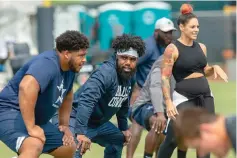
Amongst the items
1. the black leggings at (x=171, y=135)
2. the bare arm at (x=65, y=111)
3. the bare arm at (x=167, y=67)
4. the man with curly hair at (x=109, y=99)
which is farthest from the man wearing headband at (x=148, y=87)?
the bare arm at (x=65, y=111)

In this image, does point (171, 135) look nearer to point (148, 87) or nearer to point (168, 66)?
point (168, 66)

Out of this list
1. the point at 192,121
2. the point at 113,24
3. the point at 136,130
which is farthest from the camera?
the point at 113,24

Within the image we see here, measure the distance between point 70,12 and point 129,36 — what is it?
50.0 ft

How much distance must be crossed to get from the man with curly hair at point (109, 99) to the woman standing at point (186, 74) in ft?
1.25

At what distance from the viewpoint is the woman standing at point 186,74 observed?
28.8ft

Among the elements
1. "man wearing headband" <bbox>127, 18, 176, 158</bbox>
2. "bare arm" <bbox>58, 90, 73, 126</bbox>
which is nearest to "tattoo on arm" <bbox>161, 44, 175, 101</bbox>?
"man wearing headband" <bbox>127, 18, 176, 158</bbox>

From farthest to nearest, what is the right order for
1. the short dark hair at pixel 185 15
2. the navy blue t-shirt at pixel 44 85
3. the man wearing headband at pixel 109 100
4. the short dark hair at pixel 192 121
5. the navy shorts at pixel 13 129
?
the short dark hair at pixel 185 15 < the man wearing headband at pixel 109 100 < the navy shorts at pixel 13 129 < the navy blue t-shirt at pixel 44 85 < the short dark hair at pixel 192 121

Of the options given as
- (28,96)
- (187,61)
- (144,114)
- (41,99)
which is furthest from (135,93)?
(28,96)

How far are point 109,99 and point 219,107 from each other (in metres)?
8.18

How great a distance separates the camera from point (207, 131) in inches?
198

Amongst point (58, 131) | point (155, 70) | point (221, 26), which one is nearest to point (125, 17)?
point (221, 26)

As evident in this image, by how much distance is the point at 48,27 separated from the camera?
64.8 feet

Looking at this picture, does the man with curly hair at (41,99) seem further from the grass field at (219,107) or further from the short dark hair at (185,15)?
the grass field at (219,107)

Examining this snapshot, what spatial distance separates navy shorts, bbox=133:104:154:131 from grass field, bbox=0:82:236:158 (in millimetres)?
1269
